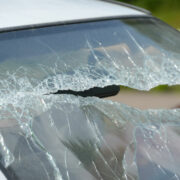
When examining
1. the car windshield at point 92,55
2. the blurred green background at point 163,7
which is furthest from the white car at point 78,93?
the blurred green background at point 163,7

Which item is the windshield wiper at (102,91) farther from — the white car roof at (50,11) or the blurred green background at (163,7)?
the blurred green background at (163,7)

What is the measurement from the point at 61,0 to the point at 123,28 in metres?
0.42

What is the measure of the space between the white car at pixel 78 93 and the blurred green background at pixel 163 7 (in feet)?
25.4

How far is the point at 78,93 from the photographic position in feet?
7.06

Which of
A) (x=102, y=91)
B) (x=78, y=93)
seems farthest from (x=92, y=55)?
(x=102, y=91)

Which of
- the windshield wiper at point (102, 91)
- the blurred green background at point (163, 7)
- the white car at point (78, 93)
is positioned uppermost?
the white car at point (78, 93)

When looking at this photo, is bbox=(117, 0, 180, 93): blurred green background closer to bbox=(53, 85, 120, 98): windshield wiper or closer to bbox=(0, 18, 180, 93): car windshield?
bbox=(53, 85, 120, 98): windshield wiper

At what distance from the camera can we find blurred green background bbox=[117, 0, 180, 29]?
32.5ft

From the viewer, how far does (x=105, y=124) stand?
5.85ft

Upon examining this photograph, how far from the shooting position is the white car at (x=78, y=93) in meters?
1.59

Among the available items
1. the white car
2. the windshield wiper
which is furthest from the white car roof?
the windshield wiper

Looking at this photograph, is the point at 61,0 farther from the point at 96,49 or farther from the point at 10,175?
the point at 10,175

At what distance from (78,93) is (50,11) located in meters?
0.45

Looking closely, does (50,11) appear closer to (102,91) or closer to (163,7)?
(102,91)
